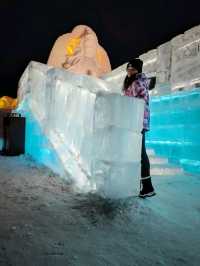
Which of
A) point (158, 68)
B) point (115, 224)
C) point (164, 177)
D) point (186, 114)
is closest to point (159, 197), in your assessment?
point (115, 224)

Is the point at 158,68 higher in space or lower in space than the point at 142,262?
higher

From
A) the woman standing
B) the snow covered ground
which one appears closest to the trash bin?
the snow covered ground

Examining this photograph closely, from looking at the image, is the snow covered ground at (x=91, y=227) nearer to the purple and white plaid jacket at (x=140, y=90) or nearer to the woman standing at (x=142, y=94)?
the woman standing at (x=142, y=94)

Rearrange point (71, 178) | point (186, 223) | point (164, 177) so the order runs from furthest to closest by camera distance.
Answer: point (164, 177)
point (71, 178)
point (186, 223)

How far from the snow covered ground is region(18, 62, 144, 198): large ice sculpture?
9.9 inches

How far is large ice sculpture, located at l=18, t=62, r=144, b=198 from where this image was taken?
4023 millimetres

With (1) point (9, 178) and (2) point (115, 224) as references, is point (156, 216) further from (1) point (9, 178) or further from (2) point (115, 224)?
(1) point (9, 178)

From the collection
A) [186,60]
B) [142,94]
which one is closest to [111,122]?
[142,94]

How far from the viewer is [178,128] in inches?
306

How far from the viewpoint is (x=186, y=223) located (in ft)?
11.6

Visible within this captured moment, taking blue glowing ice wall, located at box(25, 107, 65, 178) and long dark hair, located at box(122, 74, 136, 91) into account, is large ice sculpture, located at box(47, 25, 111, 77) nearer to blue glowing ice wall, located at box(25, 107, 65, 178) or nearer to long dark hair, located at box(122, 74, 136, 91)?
blue glowing ice wall, located at box(25, 107, 65, 178)

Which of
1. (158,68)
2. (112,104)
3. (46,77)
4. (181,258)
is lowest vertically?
(181,258)

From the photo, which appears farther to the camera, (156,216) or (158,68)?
(158,68)

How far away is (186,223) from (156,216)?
335 millimetres
